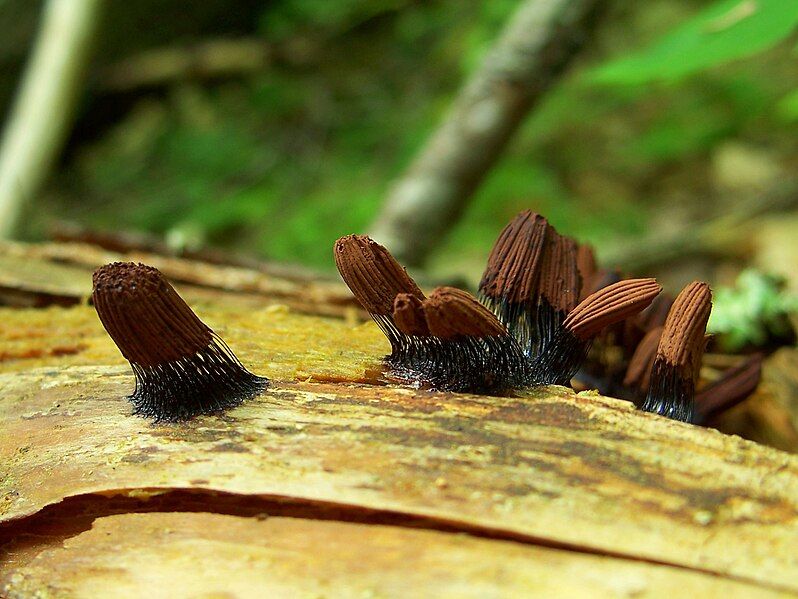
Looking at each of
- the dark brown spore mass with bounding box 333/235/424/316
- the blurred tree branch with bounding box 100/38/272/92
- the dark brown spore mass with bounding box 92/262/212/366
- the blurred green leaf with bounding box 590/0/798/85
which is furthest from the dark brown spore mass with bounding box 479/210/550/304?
the blurred tree branch with bounding box 100/38/272/92

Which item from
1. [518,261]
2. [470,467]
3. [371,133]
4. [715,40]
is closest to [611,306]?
[518,261]

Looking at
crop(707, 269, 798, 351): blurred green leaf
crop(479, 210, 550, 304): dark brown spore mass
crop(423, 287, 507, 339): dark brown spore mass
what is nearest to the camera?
crop(423, 287, 507, 339): dark brown spore mass

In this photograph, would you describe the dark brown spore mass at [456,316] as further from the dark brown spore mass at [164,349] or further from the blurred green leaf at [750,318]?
the blurred green leaf at [750,318]

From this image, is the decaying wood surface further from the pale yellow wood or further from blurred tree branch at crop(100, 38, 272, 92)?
blurred tree branch at crop(100, 38, 272, 92)

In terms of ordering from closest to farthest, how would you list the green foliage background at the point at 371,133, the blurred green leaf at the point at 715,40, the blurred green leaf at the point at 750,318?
the blurred green leaf at the point at 715,40 < the blurred green leaf at the point at 750,318 < the green foliage background at the point at 371,133

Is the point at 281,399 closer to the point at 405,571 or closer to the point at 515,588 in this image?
the point at 405,571

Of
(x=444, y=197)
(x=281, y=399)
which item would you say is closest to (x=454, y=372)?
(x=281, y=399)

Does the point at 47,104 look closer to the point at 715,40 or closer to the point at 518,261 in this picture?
the point at 715,40

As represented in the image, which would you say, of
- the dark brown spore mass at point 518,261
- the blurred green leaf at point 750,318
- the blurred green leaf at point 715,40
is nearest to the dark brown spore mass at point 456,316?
the dark brown spore mass at point 518,261
